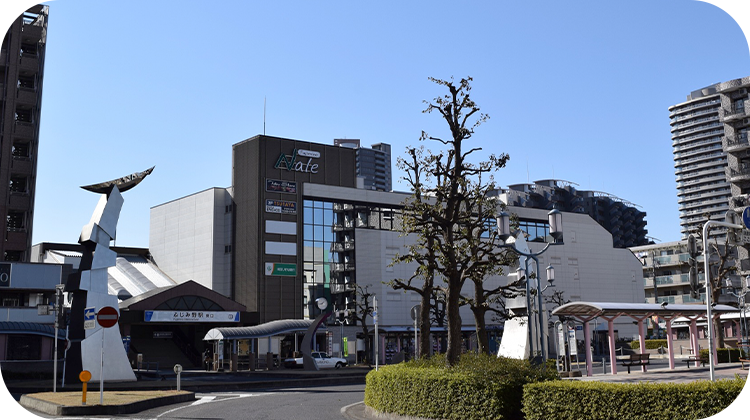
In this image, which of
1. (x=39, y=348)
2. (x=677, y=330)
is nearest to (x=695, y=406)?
(x=39, y=348)

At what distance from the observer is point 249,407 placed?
22.2 meters

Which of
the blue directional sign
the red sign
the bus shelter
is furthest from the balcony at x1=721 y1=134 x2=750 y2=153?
the red sign

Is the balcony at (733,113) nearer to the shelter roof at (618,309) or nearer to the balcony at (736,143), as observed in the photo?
the balcony at (736,143)

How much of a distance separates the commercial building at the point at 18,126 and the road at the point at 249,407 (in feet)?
97.9

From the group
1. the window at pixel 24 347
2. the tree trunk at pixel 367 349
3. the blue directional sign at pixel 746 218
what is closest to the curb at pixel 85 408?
the blue directional sign at pixel 746 218

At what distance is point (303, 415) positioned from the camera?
64.3 feet

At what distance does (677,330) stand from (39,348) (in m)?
70.9

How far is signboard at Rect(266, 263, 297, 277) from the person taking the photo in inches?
2596

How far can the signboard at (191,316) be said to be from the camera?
186ft

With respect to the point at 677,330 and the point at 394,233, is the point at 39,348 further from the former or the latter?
the point at 677,330

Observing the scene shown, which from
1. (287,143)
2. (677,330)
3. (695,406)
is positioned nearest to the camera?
(695,406)

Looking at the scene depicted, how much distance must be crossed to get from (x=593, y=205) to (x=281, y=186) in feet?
308

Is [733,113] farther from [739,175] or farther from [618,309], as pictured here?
[618,309]

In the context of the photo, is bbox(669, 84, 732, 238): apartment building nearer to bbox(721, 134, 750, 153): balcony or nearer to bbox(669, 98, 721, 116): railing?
bbox(669, 98, 721, 116): railing
